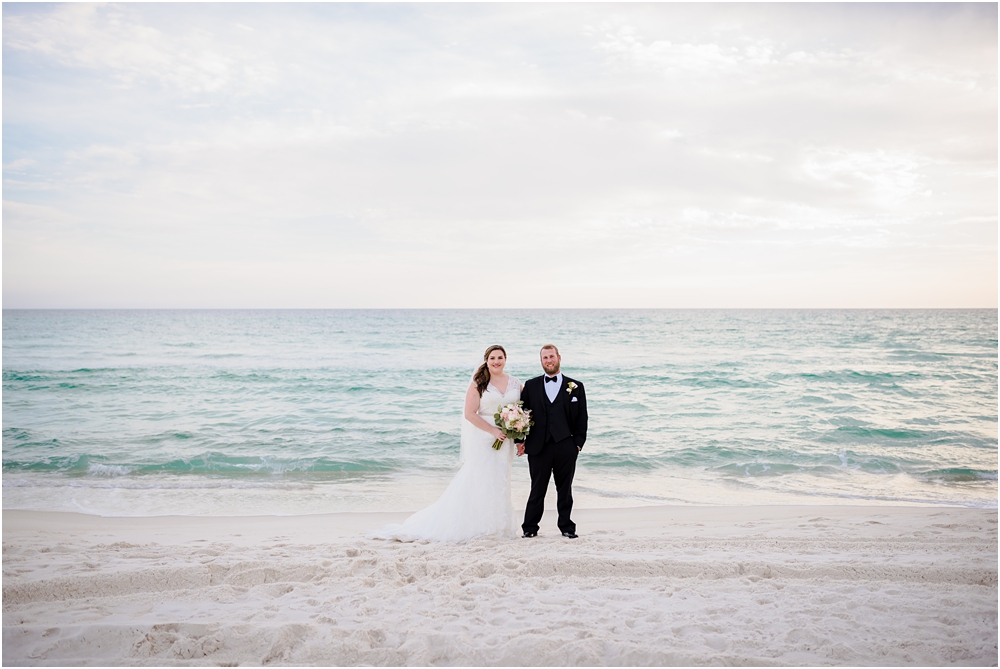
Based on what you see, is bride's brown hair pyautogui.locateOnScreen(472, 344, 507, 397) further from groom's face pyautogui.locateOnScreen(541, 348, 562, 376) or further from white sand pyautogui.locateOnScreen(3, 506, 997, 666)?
white sand pyautogui.locateOnScreen(3, 506, 997, 666)

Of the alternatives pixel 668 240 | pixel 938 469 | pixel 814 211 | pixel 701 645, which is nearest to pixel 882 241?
pixel 814 211

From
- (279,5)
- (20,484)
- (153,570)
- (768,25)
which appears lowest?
(20,484)

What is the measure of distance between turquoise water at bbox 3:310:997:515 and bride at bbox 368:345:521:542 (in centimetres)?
218

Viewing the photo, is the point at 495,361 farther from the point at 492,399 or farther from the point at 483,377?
the point at 492,399

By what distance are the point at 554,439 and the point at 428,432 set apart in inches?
292

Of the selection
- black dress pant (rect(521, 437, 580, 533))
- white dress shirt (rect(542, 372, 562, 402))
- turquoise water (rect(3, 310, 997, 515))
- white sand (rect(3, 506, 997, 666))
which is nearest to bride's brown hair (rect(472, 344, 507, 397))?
white dress shirt (rect(542, 372, 562, 402))

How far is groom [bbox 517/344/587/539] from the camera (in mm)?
5621

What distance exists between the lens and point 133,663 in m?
3.03

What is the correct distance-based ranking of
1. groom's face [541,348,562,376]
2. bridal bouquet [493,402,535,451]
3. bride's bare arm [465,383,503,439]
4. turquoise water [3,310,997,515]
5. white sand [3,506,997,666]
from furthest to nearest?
turquoise water [3,310,997,515] < bride's bare arm [465,383,503,439] < groom's face [541,348,562,376] < bridal bouquet [493,402,535,451] < white sand [3,506,997,666]

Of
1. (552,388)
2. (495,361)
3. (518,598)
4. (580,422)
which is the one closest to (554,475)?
Result: (580,422)

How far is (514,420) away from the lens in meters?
5.47

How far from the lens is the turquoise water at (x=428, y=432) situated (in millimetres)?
8500

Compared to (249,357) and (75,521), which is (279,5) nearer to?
(75,521)

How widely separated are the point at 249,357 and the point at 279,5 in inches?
826
